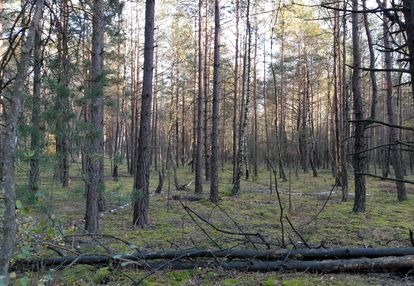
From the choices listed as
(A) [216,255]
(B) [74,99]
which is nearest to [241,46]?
(B) [74,99]

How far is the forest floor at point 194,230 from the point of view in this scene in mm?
4188

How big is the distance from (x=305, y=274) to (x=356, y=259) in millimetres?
673

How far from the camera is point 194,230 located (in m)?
7.98

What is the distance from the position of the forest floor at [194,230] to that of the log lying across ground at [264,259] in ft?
0.33

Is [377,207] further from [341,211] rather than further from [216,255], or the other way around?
[216,255]

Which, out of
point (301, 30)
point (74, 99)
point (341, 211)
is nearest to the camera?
point (74, 99)

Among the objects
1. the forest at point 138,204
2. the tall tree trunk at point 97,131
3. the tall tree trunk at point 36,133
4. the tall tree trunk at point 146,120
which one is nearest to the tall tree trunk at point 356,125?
the forest at point 138,204

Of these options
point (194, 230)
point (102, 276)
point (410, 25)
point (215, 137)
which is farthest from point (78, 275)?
point (215, 137)

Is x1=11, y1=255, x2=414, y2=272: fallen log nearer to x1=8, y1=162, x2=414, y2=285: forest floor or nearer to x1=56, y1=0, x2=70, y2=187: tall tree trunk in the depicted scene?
x1=8, y1=162, x2=414, y2=285: forest floor

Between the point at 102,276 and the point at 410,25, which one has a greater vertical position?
the point at 410,25

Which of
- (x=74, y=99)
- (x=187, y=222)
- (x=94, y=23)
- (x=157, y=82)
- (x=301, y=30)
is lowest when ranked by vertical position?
(x=187, y=222)

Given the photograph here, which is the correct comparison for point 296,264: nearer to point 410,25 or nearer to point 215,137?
point 410,25

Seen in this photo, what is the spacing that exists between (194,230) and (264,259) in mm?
3401

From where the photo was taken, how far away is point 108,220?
9297 millimetres
